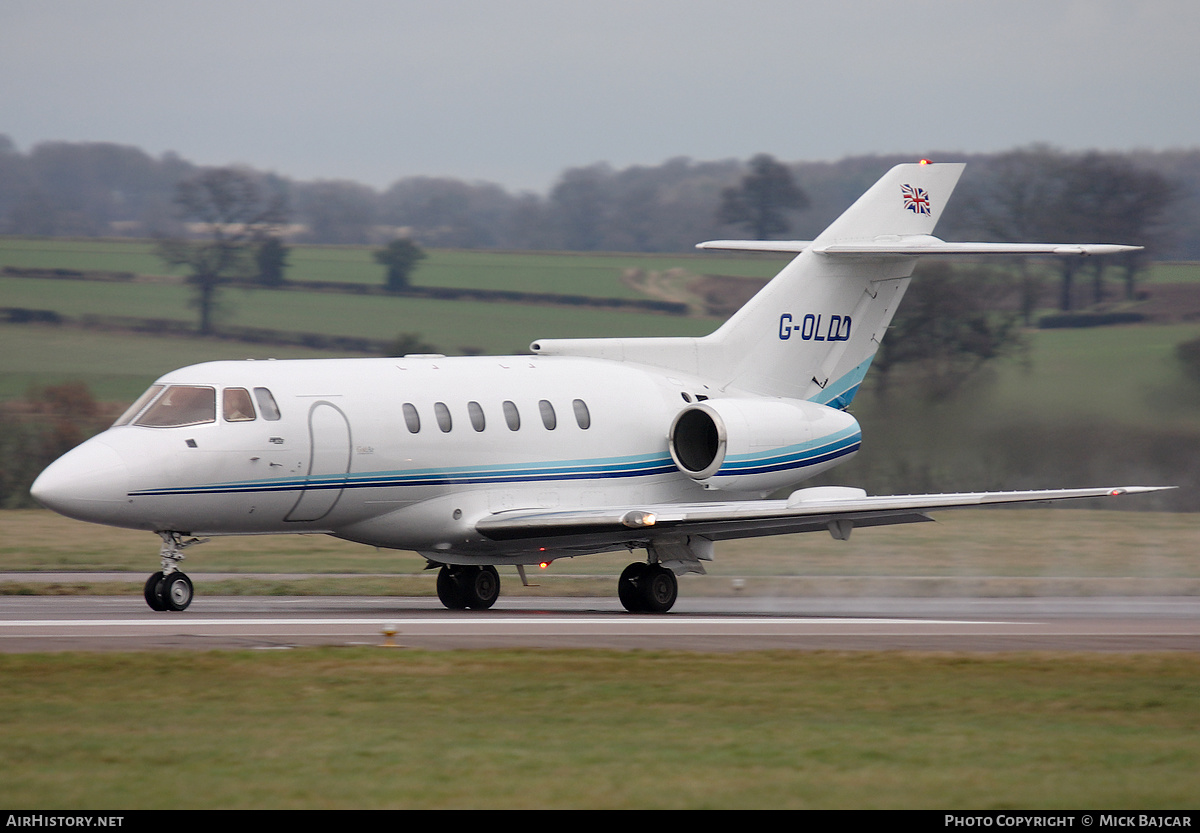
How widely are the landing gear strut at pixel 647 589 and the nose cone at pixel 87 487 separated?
279 inches

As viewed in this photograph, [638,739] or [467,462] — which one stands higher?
[467,462]

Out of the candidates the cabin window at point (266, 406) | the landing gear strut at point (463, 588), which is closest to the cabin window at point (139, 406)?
the cabin window at point (266, 406)

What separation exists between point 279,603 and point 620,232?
2214 inches

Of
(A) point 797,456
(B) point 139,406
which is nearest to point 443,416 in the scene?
(B) point 139,406

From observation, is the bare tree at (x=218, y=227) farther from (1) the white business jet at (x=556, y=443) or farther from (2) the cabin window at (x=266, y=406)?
(2) the cabin window at (x=266, y=406)

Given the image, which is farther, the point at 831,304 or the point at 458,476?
the point at 831,304

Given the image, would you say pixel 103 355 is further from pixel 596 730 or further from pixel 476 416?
pixel 596 730

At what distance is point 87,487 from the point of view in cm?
1778

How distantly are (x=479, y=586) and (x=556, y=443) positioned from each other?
2328 millimetres

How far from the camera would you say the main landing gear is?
60.6ft

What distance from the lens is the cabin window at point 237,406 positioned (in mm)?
19062

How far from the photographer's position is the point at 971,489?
32.2m
